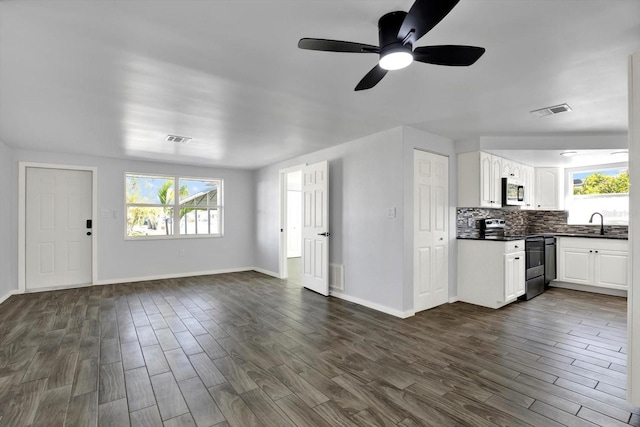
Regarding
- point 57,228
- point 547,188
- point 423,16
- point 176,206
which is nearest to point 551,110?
point 423,16

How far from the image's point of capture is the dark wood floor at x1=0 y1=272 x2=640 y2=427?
1991 mm

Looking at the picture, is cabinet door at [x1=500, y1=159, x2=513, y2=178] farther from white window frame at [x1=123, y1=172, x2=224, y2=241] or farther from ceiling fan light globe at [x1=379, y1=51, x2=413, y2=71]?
white window frame at [x1=123, y1=172, x2=224, y2=241]

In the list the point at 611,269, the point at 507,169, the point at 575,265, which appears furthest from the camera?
the point at 575,265

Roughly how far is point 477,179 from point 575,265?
262cm

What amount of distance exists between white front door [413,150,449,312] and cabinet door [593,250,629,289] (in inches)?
107

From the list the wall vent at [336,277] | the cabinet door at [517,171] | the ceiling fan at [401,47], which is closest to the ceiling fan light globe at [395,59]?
the ceiling fan at [401,47]

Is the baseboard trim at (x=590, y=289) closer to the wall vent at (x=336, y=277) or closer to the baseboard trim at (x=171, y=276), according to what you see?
the wall vent at (x=336, y=277)

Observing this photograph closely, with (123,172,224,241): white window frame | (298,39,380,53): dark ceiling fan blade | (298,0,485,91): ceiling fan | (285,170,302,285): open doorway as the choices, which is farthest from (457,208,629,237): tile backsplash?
(285,170,302,285): open doorway

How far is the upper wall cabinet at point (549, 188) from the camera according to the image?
19.5 feet

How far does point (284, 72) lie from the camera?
2.46 metres

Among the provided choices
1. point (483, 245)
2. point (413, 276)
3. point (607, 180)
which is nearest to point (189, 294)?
point (413, 276)

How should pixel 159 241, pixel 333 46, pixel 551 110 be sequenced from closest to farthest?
pixel 333 46 → pixel 551 110 → pixel 159 241

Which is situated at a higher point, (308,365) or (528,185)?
(528,185)

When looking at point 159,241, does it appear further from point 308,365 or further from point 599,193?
point 599,193
